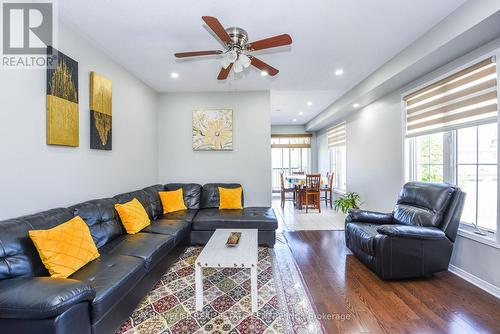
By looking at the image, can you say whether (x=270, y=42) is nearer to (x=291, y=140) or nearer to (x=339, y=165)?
(x=339, y=165)

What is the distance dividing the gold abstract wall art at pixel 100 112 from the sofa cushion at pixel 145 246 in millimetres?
1191

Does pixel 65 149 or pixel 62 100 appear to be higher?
pixel 62 100

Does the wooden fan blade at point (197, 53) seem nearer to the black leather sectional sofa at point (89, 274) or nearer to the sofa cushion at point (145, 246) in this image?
the black leather sectional sofa at point (89, 274)

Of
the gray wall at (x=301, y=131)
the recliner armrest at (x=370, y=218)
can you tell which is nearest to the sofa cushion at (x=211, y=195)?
the recliner armrest at (x=370, y=218)

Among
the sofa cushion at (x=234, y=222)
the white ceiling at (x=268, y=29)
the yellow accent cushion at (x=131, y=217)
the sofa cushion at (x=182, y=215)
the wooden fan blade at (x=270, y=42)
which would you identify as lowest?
the sofa cushion at (x=234, y=222)

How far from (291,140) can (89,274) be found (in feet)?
25.6

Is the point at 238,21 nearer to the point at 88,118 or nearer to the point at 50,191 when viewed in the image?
the point at 88,118

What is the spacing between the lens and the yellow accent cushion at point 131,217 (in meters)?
2.64

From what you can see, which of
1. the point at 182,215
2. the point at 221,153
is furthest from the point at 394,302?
the point at 221,153

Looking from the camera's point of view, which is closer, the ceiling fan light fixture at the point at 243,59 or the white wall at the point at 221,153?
the ceiling fan light fixture at the point at 243,59

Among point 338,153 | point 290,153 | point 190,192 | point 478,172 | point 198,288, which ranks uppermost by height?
point 290,153

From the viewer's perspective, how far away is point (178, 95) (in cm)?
452

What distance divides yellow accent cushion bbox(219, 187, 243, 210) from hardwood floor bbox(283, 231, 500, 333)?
1.47m

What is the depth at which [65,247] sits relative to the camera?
5.65 ft
